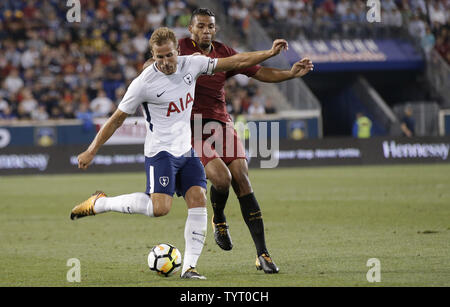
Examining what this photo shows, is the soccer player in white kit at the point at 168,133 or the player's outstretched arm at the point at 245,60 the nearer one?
the soccer player in white kit at the point at 168,133

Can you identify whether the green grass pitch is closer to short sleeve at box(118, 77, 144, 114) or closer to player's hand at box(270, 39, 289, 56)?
short sleeve at box(118, 77, 144, 114)

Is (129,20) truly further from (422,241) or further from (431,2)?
(422,241)

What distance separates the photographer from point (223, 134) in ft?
26.4

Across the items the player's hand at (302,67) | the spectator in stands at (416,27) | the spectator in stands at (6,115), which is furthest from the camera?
the spectator in stands at (416,27)

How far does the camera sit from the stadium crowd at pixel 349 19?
30.0 meters

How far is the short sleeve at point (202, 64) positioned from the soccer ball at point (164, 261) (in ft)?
5.52

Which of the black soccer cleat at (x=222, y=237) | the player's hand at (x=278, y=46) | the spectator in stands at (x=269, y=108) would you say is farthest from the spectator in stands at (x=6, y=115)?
the player's hand at (x=278, y=46)

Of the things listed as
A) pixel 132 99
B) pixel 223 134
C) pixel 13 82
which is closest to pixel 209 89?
pixel 223 134

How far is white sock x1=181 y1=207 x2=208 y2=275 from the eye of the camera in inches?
275

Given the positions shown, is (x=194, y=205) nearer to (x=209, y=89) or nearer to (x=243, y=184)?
(x=243, y=184)

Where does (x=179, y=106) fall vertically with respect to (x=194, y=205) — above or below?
above

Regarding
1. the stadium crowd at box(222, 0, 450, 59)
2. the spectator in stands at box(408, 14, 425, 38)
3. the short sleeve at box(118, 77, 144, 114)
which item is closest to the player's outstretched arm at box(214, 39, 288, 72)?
the short sleeve at box(118, 77, 144, 114)

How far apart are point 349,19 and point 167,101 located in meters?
24.7

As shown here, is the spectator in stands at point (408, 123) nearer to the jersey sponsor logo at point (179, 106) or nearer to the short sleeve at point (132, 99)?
the jersey sponsor logo at point (179, 106)
